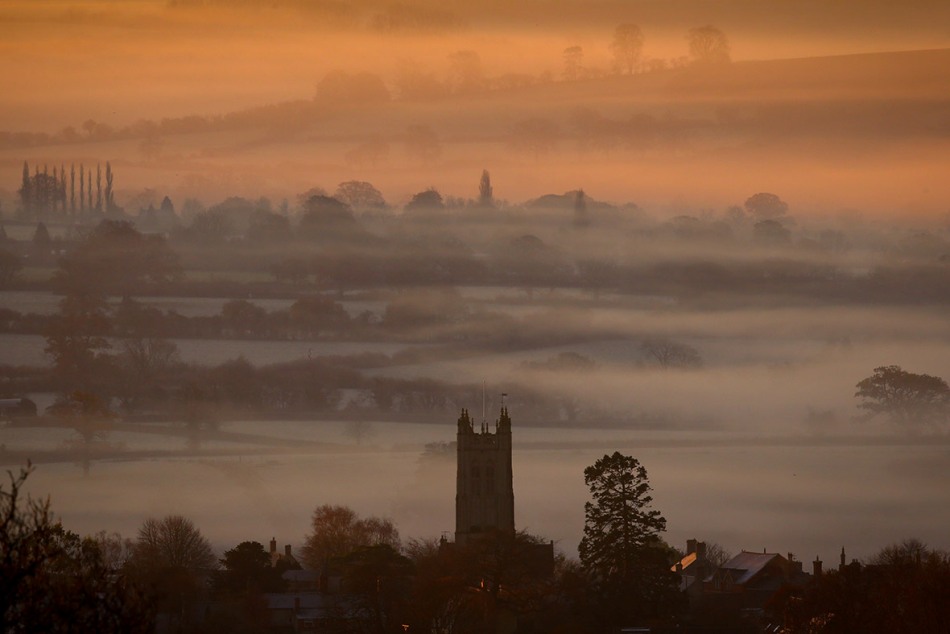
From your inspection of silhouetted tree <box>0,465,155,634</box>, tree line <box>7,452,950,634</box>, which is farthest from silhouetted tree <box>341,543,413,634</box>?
silhouetted tree <box>0,465,155,634</box>

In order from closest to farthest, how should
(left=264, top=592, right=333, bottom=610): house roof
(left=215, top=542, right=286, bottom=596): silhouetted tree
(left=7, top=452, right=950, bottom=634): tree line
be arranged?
(left=7, top=452, right=950, bottom=634): tree line, (left=264, top=592, right=333, bottom=610): house roof, (left=215, top=542, right=286, bottom=596): silhouetted tree

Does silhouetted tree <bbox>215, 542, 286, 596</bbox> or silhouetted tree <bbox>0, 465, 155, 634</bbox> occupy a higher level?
silhouetted tree <bbox>215, 542, 286, 596</bbox>

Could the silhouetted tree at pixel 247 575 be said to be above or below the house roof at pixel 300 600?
above

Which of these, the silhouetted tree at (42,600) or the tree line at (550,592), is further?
the tree line at (550,592)

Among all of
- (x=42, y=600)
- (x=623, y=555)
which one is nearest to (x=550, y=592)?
(x=623, y=555)

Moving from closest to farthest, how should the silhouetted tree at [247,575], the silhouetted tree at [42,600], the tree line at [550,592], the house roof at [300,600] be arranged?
the silhouetted tree at [42,600] → the tree line at [550,592] → the house roof at [300,600] → the silhouetted tree at [247,575]

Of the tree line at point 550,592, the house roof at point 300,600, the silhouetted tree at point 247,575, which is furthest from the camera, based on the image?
the silhouetted tree at point 247,575

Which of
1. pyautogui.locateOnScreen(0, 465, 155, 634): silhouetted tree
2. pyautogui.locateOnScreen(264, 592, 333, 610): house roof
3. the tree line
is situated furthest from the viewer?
pyautogui.locateOnScreen(264, 592, 333, 610): house roof

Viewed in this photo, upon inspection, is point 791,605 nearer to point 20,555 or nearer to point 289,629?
point 289,629

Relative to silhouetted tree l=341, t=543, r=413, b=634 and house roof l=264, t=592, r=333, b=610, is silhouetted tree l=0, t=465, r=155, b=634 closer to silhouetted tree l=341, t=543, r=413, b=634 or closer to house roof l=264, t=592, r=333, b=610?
silhouetted tree l=341, t=543, r=413, b=634

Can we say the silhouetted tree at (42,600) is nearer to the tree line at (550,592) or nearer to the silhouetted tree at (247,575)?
the tree line at (550,592)

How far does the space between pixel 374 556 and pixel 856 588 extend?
42.8 metres

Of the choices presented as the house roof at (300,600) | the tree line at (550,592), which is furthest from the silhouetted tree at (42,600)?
the house roof at (300,600)

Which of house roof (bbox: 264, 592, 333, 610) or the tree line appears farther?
house roof (bbox: 264, 592, 333, 610)
